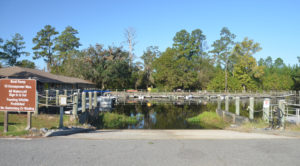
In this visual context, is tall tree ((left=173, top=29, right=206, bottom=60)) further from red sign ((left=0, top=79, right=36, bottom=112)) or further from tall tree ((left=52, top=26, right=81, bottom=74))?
red sign ((left=0, top=79, right=36, bottom=112))

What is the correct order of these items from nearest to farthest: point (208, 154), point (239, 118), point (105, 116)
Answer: point (208, 154) < point (239, 118) < point (105, 116)

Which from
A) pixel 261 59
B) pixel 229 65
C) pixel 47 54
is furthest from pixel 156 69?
pixel 261 59

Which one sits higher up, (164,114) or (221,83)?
(221,83)

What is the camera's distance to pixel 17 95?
9273mm

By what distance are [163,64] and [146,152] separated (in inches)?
2411

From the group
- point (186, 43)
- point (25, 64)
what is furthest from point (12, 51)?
point (186, 43)

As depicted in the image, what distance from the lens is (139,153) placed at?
6168mm

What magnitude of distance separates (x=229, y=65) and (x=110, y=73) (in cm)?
4129

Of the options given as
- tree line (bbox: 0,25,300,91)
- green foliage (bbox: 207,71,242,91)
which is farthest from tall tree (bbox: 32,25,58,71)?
green foliage (bbox: 207,71,242,91)

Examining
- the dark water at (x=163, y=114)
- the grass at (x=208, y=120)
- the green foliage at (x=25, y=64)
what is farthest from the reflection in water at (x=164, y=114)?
the green foliage at (x=25, y=64)

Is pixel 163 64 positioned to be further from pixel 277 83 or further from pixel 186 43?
pixel 277 83

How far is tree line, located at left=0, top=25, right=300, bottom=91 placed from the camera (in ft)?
194

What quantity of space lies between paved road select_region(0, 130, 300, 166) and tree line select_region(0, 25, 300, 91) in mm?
50233

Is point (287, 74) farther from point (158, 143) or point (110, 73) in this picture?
point (158, 143)
